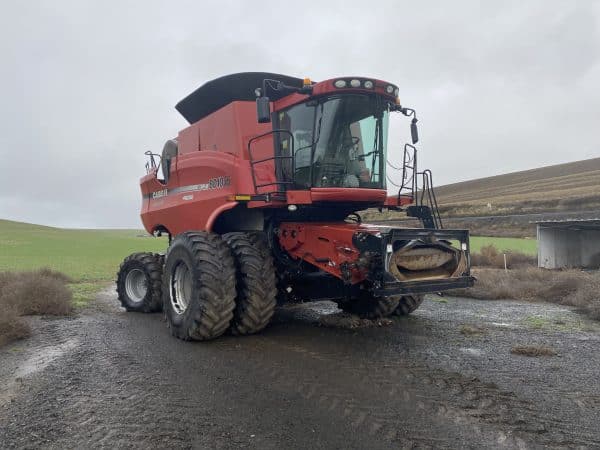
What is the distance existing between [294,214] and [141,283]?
405 centimetres

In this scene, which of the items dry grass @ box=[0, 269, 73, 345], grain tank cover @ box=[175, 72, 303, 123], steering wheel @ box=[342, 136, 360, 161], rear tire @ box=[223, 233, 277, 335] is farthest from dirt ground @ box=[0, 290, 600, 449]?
→ grain tank cover @ box=[175, 72, 303, 123]

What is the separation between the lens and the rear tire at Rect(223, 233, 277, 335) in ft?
19.7

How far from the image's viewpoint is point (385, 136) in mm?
6598

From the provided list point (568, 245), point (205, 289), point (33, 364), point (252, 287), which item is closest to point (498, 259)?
point (568, 245)

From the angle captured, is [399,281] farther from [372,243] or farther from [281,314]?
[281,314]

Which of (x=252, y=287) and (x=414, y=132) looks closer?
(x=252, y=287)

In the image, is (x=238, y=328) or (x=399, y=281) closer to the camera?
(x=399, y=281)

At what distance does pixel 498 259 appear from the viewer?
1566 centimetres

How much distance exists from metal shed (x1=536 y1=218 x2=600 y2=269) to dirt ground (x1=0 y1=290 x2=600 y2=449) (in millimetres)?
7875

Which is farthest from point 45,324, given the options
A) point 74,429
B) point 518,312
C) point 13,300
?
point 518,312

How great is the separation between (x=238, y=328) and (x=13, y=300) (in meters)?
4.79

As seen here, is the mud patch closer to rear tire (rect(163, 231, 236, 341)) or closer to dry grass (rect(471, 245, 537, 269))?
rear tire (rect(163, 231, 236, 341))

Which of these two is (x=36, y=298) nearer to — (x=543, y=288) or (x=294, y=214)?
(x=294, y=214)

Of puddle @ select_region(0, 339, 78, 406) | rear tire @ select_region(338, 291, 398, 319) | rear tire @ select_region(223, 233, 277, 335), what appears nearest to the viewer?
puddle @ select_region(0, 339, 78, 406)
